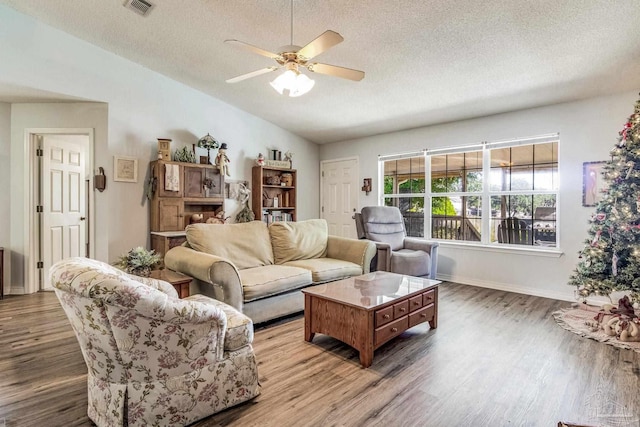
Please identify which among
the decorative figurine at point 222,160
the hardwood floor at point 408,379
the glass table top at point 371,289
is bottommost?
the hardwood floor at point 408,379

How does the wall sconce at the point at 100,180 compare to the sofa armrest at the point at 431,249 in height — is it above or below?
above

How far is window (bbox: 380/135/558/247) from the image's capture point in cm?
423

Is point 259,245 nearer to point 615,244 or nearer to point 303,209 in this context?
point 303,209

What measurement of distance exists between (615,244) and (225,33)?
4113 millimetres

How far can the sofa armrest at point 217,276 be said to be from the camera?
267 centimetres

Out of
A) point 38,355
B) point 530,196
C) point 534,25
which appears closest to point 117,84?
point 38,355

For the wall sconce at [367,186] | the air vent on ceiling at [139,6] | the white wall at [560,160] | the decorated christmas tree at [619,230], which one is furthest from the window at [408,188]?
the air vent on ceiling at [139,6]

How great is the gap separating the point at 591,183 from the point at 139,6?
5.00 meters

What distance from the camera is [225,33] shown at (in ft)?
10.8

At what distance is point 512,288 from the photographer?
4332mm

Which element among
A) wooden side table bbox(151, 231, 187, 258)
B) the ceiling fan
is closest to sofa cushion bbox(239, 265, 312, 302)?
wooden side table bbox(151, 231, 187, 258)

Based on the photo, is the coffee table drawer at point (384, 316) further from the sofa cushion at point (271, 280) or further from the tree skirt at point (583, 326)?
the tree skirt at point (583, 326)

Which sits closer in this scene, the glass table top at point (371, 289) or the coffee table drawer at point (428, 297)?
the glass table top at point (371, 289)

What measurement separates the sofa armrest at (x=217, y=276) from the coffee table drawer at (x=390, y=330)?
1.16 metres
